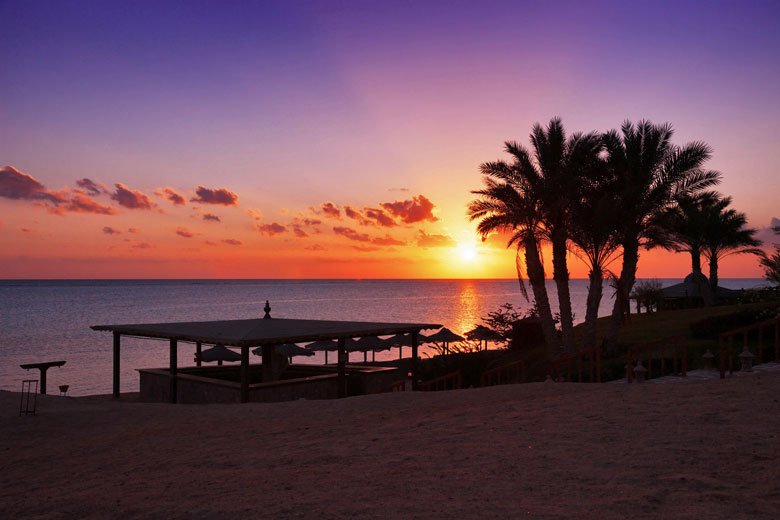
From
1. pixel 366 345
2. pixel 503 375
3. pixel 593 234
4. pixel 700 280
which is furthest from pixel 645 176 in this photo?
pixel 700 280

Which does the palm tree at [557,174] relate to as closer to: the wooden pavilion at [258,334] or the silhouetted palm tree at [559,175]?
the silhouetted palm tree at [559,175]

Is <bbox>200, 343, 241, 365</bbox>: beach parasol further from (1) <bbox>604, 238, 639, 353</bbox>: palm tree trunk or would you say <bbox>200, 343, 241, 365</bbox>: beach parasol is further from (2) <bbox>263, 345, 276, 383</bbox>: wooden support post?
(1) <bbox>604, 238, 639, 353</bbox>: palm tree trunk

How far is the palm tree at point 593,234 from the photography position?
23750 millimetres

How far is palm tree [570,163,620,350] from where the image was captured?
2375 cm

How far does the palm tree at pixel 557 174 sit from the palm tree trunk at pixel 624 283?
1.72 m

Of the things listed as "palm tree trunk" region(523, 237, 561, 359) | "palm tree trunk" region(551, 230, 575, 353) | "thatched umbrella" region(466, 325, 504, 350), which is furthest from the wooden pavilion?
"thatched umbrella" region(466, 325, 504, 350)

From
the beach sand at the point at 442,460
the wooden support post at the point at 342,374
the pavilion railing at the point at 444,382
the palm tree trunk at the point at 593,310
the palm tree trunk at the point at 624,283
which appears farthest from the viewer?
the palm tree trunk at the point at 593,310

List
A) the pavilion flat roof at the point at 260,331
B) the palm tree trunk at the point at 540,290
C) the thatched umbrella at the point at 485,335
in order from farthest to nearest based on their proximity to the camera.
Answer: the thatched umbrella at the point at 485,335, the palm tree trunk at the point at 540,290, the pavilion flat roof at the point at 260,331

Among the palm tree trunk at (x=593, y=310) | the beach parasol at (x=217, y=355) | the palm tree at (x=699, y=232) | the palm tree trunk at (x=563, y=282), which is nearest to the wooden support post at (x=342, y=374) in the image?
the beach parasol at (x=217, y=355)

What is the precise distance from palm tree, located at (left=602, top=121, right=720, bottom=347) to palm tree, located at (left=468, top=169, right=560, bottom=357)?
327cm

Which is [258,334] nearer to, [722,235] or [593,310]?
[593,310]

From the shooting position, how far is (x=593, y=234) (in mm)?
24141

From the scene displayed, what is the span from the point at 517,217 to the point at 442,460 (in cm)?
1901

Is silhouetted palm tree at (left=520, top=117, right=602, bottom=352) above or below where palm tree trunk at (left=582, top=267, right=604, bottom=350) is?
above
